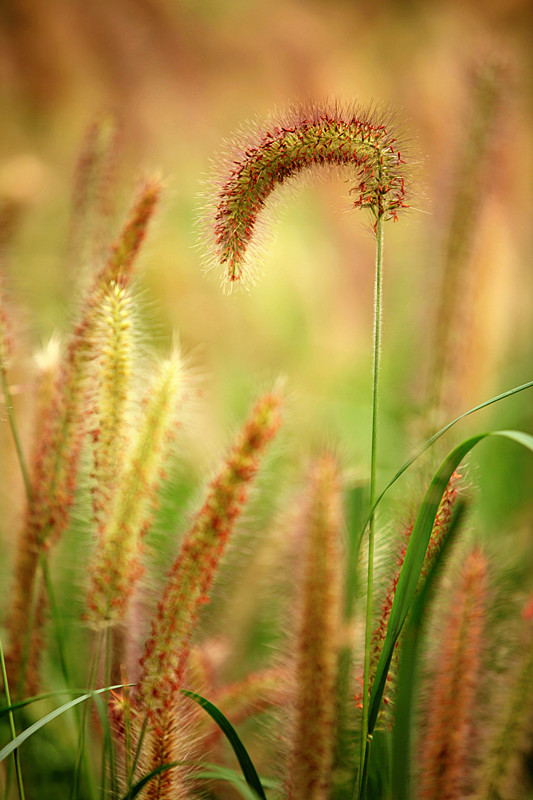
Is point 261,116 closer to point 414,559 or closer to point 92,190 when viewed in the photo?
point 92,190

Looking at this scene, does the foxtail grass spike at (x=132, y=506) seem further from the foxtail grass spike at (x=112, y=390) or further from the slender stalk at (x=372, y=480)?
the slender stalk at (x=372, y=480)

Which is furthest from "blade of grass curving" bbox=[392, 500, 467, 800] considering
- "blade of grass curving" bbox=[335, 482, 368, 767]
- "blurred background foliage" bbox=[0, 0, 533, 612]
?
"blurred background foliage" bbox=[0, 0, 533, 612]

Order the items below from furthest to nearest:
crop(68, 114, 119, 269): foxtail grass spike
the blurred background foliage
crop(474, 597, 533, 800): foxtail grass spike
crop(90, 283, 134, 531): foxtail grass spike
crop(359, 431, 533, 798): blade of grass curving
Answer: the blurred background foliage < crop(68, 114, 119, 269): foxtail grass spike < crop(474, 597, 533, 800): foxtail grass spike < crop(90, 283, 134, 531): foxtail grass spike < crop(359, 431, 533, 798): blade of grass curving

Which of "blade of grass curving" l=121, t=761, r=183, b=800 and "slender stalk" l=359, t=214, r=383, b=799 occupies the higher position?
"slender stalk" l=359, t=214, r=383, b=799

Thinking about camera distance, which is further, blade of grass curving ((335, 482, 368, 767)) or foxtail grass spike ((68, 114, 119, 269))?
foxtail grass spike ((68, 114, 119, 269))

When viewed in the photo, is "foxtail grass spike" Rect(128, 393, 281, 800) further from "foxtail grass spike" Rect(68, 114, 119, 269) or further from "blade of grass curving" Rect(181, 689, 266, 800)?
"foxtail grass spike" Rect(68, 114, 119, 269)

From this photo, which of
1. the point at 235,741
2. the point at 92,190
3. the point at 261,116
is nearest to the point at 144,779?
the point at 235,741

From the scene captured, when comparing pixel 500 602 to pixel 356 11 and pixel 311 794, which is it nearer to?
pixel 311 794

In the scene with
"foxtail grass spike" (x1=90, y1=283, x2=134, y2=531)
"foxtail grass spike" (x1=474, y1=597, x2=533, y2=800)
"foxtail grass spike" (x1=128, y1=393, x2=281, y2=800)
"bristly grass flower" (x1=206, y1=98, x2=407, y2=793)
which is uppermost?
"bristly grass flower" (x1=206, y1=98, x2=407, y2=793)
